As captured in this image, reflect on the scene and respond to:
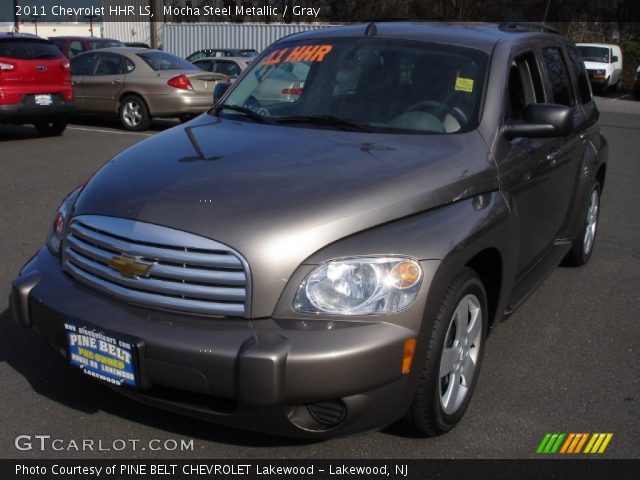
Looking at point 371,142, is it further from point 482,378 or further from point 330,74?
point 482,378

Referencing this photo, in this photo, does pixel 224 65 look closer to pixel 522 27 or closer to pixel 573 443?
pixel 522 27

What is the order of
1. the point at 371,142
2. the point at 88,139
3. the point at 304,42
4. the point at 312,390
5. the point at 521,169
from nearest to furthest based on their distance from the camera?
the point at 312,390
the point at 371,142
the point at 521,169
the point at 304,42
the point at 88,139

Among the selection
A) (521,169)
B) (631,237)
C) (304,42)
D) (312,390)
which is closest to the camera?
(312,390)

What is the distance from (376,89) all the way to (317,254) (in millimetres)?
1520

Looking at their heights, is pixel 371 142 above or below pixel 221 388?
above

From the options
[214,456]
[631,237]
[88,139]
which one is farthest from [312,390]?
[88,139]

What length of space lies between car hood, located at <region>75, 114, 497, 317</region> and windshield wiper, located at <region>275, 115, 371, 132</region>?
0.10 m

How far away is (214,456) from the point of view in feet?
10.1

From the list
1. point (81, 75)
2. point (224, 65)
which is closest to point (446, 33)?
point (81, 75)

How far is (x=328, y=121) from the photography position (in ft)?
12.8

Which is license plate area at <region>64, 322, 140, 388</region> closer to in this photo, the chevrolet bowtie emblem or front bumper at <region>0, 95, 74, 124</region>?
the chevrolet bowtie emblem

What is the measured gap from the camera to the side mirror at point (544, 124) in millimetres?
3734

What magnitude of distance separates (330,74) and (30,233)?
339 centimetres

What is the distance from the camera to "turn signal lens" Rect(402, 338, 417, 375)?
2758mm
